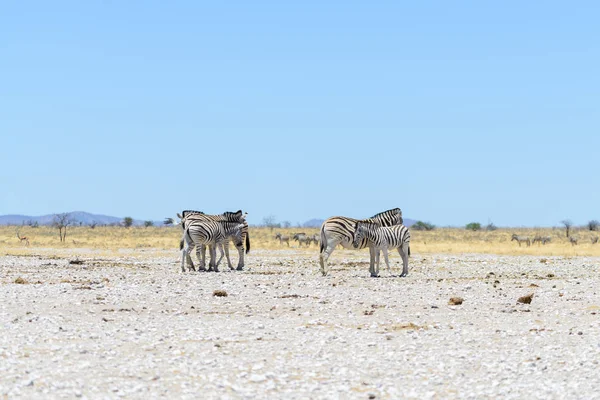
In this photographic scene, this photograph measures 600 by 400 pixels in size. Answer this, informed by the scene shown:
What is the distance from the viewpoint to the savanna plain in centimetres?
1076

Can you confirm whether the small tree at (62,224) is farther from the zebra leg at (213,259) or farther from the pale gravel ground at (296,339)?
the pale gravel ground at (296,339)

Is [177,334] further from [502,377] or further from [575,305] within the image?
[575,305]

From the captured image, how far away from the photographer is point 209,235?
29.4 metres

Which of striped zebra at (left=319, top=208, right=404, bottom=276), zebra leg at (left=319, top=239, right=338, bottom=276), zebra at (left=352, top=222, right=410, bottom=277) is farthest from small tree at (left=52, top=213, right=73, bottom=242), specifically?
zebra at (left=352, top=222, right=410, bottom=277)

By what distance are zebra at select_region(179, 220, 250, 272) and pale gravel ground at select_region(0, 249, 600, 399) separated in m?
3.89

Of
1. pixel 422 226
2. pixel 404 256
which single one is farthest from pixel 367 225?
pixel 422 226

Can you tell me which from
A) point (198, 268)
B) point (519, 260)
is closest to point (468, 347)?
point (198, 268)

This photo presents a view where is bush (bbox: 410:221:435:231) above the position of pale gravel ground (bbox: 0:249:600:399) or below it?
above

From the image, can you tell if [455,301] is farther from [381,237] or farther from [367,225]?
[367,225]

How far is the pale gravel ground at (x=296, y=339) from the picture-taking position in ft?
35.2

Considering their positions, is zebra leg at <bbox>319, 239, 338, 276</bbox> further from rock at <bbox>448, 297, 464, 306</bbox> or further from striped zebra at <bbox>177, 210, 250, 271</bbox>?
rock at <bbox>448, 297, 464, 306</bbox>

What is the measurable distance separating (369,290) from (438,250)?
89.0 ft

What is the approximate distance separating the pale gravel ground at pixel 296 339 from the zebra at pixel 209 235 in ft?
12.8

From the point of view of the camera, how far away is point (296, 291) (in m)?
22.1
